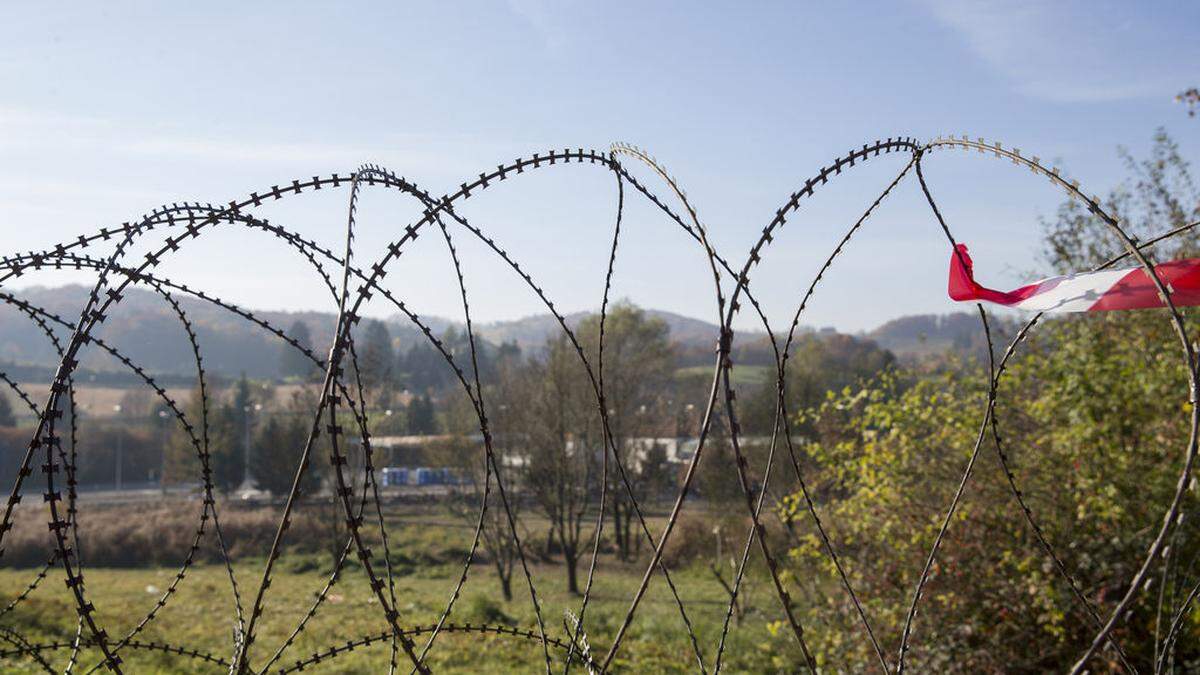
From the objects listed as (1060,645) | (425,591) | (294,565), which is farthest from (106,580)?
(1060,645)

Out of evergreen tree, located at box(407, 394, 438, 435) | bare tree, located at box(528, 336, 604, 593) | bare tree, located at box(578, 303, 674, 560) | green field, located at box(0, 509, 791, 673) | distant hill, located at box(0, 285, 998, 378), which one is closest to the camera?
green field, located at box(0, 509, 791, 673)

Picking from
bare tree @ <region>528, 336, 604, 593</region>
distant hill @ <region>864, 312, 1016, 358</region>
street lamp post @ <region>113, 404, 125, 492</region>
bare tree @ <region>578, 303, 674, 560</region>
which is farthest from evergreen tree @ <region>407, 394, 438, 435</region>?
distant hill @ <region>864, 312, 1016, 358</region>

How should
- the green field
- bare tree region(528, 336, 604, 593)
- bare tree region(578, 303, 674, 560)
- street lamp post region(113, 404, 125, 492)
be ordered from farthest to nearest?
street lamp post region(113, 404, 125, 492)
bare tree region(578, 303, 674, 560)
bare tree region(528, 336, 604, 593)
the green field

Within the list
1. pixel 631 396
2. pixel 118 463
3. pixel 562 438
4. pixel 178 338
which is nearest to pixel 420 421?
pixel 631 396

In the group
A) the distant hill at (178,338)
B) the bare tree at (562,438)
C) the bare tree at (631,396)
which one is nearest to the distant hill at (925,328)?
the distant hill at (178,338)

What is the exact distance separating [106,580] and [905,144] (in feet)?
72.6

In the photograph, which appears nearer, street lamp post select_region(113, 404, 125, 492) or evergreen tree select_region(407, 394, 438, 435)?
evergreen tree select_region(407, 394, 438, 435)

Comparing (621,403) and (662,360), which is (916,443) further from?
(662,360)

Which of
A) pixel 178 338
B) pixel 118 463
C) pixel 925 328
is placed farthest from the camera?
pixel 178 338

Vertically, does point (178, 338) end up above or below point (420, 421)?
above

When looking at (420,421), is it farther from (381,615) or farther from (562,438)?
(381,615)

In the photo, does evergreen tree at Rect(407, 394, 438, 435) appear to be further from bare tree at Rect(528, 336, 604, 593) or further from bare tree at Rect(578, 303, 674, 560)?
bare tree at Rect(528, 336, 604, 593)

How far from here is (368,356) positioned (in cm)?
2034

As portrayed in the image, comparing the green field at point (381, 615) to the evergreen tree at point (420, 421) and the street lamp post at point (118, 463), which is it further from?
the street lamp post at point (118, 463)
